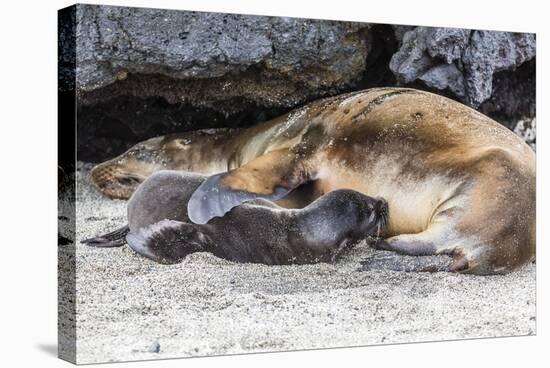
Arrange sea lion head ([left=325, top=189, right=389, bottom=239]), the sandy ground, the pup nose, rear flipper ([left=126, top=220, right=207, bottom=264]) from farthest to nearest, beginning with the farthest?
the pup nose < sea lion head ([left=325, top=189, right=389, bottom=239]) < rear flipper ([left=126, top=220, right=207, bottom=264]) < the sandy ground

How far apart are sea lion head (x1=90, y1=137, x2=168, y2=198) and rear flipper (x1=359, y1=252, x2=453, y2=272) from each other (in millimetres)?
1489

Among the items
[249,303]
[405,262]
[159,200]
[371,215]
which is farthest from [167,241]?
[405,262]

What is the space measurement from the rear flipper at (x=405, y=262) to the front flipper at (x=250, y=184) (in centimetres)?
68

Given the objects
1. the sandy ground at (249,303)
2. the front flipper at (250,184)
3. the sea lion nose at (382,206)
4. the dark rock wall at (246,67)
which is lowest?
the sandy ground at (249,303)

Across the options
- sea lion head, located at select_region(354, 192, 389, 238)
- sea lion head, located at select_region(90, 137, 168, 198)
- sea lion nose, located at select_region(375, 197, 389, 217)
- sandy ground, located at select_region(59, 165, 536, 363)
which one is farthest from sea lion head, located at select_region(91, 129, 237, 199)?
sea lion nose, located at select_region(375, 197, 389, 217)

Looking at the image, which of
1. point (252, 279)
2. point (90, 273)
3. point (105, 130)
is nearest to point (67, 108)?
point (105, 130)

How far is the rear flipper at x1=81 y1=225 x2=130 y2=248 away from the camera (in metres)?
6.16

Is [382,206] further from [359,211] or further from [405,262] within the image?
[405,262]

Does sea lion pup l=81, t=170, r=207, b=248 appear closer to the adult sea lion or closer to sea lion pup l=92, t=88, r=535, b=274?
the adult sea lion

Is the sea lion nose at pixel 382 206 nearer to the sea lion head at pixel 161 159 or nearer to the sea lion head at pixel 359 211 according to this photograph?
the sea lion head at pixel 359 211

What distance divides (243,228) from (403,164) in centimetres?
120

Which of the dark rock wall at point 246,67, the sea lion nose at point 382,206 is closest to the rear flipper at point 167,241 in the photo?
the dark rock wall at point 246,67

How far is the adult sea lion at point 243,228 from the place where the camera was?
6348mm

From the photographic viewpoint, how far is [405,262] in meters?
6.86
